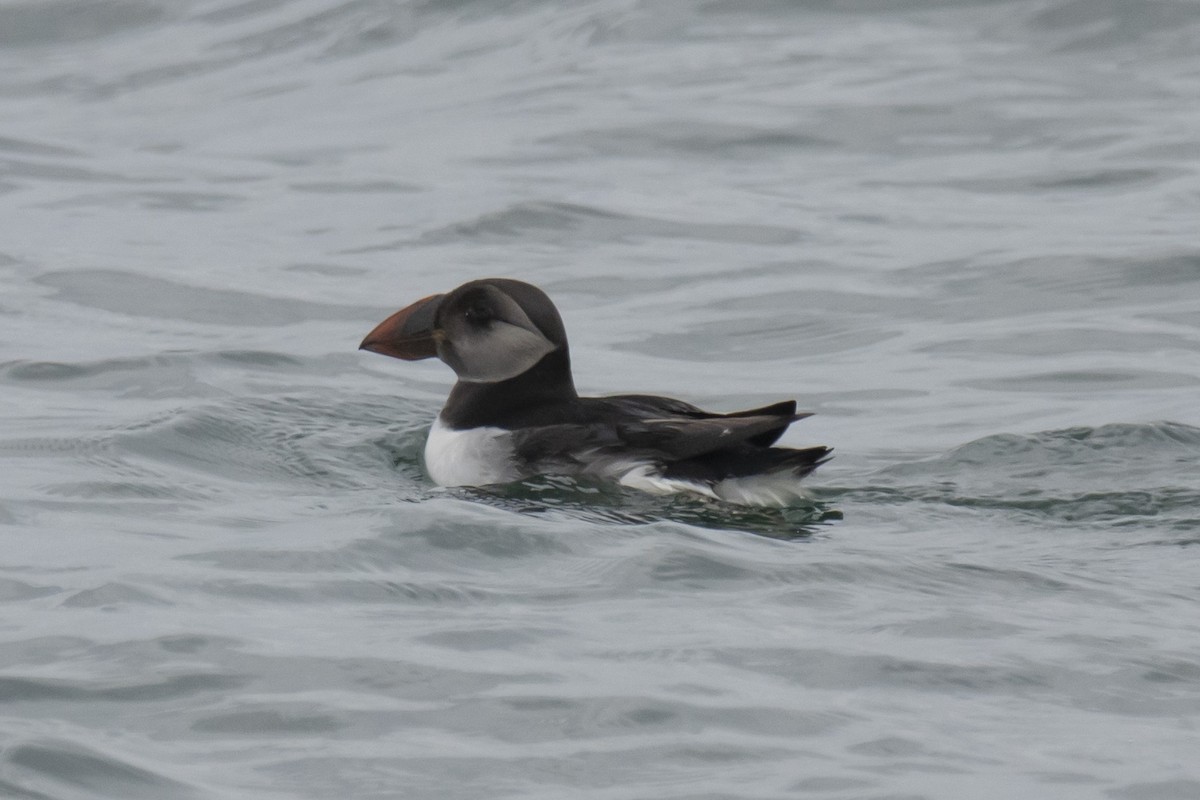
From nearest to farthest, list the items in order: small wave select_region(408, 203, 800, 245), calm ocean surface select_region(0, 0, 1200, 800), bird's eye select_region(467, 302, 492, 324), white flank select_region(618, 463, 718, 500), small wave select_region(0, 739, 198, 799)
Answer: small wave select_region(0, 739, 198, 799) → calm ocean surface select_region(0, 0, 1200, 800) → white flank select_region(618, 463, 718, 500) → bird's eye select_region(467, 302, 492, 324) → small wave select_region(408, 203, 800, 245)

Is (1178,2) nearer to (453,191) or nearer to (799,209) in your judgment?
(799,209)

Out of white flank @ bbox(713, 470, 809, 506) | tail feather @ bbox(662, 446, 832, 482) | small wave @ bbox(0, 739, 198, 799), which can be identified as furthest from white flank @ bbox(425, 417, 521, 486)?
small wave @ bbox(0, 739, 198, 799)

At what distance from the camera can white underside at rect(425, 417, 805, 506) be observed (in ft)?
22.5

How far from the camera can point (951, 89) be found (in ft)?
49.9

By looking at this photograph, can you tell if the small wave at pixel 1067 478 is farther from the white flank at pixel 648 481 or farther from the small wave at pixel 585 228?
the small wave at pixel 585 228

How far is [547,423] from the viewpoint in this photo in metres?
7.19

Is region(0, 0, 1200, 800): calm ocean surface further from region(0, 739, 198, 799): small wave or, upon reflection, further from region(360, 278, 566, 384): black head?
region(360, 278, 566, 384): black head

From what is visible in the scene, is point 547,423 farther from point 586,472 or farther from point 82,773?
point 82,773

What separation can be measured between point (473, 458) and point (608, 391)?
86.9 inches

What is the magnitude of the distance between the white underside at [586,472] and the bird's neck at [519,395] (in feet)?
0.25

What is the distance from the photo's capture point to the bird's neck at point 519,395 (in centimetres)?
741

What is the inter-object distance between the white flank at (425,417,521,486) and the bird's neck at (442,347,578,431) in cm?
8

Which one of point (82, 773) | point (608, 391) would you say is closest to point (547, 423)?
point (608, 391)

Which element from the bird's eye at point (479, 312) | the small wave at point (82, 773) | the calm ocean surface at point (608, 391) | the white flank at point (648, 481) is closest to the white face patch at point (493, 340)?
the bird's eye at point (479, 312)
